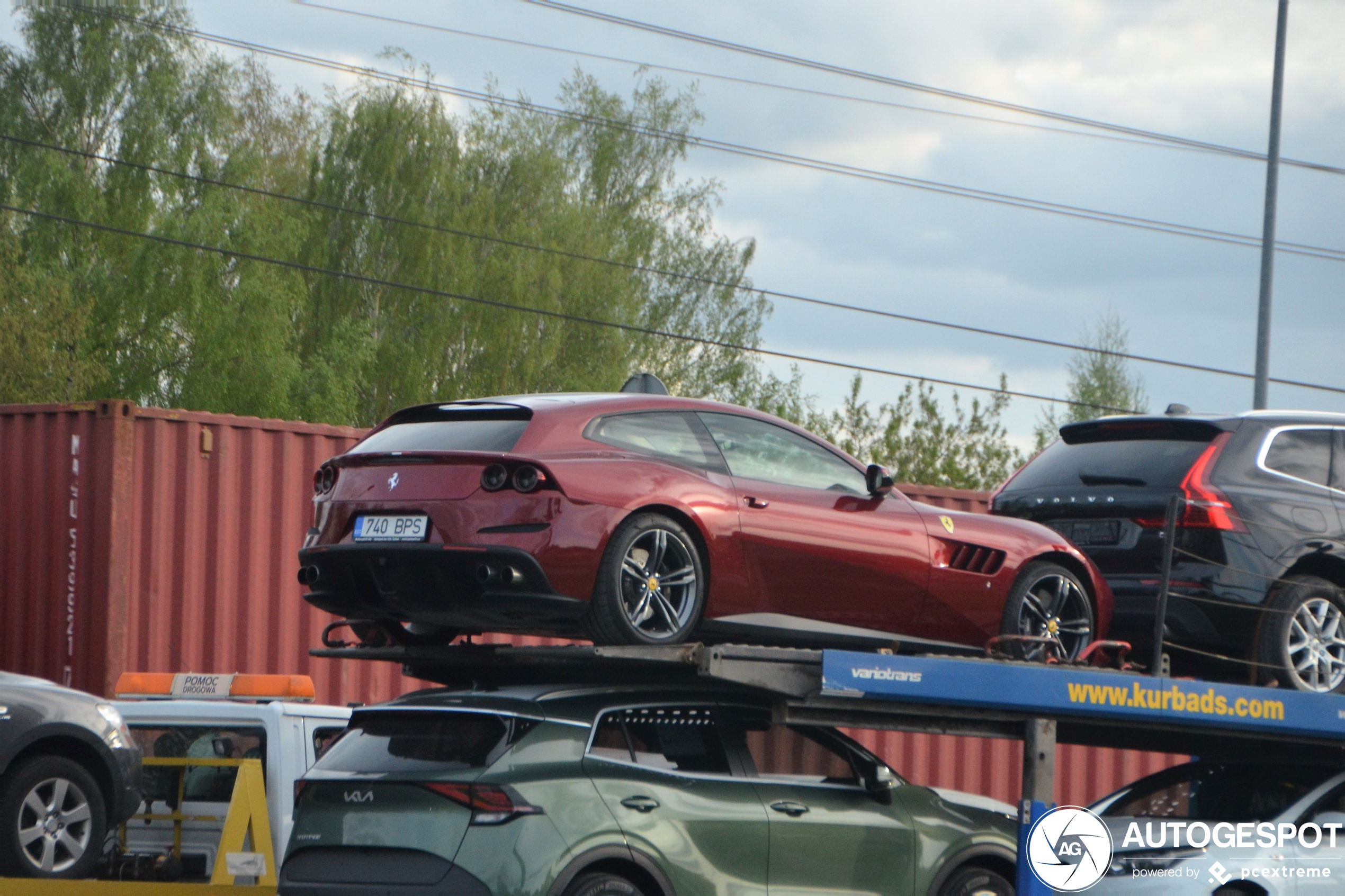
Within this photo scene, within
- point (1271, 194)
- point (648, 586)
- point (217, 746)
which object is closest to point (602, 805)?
point (648, 586)

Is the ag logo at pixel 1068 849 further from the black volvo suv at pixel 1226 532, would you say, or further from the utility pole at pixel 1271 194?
the utility pole at pixel 1271 194

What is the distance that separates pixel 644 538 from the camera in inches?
259

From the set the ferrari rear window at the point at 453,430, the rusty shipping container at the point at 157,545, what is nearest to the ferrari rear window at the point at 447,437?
the ferrari rear window at the point at 453,430

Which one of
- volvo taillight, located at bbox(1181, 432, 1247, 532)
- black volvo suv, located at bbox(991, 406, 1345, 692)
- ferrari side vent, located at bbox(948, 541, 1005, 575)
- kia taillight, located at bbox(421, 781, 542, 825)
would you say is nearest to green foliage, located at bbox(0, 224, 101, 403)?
black volvo suv, located at bbox(991, 406, 1345, 692)

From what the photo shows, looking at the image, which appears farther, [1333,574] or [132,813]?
[1333,574]

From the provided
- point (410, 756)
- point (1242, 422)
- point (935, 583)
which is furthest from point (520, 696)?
point (1242, 422)

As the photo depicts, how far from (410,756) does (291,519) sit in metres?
4.95

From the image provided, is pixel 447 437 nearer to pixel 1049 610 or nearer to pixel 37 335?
pixel 1049 610

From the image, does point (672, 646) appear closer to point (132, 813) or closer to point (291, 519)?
point (132, 813)

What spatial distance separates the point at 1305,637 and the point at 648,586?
3.78 meters

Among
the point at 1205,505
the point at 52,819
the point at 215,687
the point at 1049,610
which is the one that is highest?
the point at 1205,505

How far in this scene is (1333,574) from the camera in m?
8.40

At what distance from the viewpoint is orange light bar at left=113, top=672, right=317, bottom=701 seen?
8312 mm

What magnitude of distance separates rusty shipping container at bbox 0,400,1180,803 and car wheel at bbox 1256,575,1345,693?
6.01 meters
